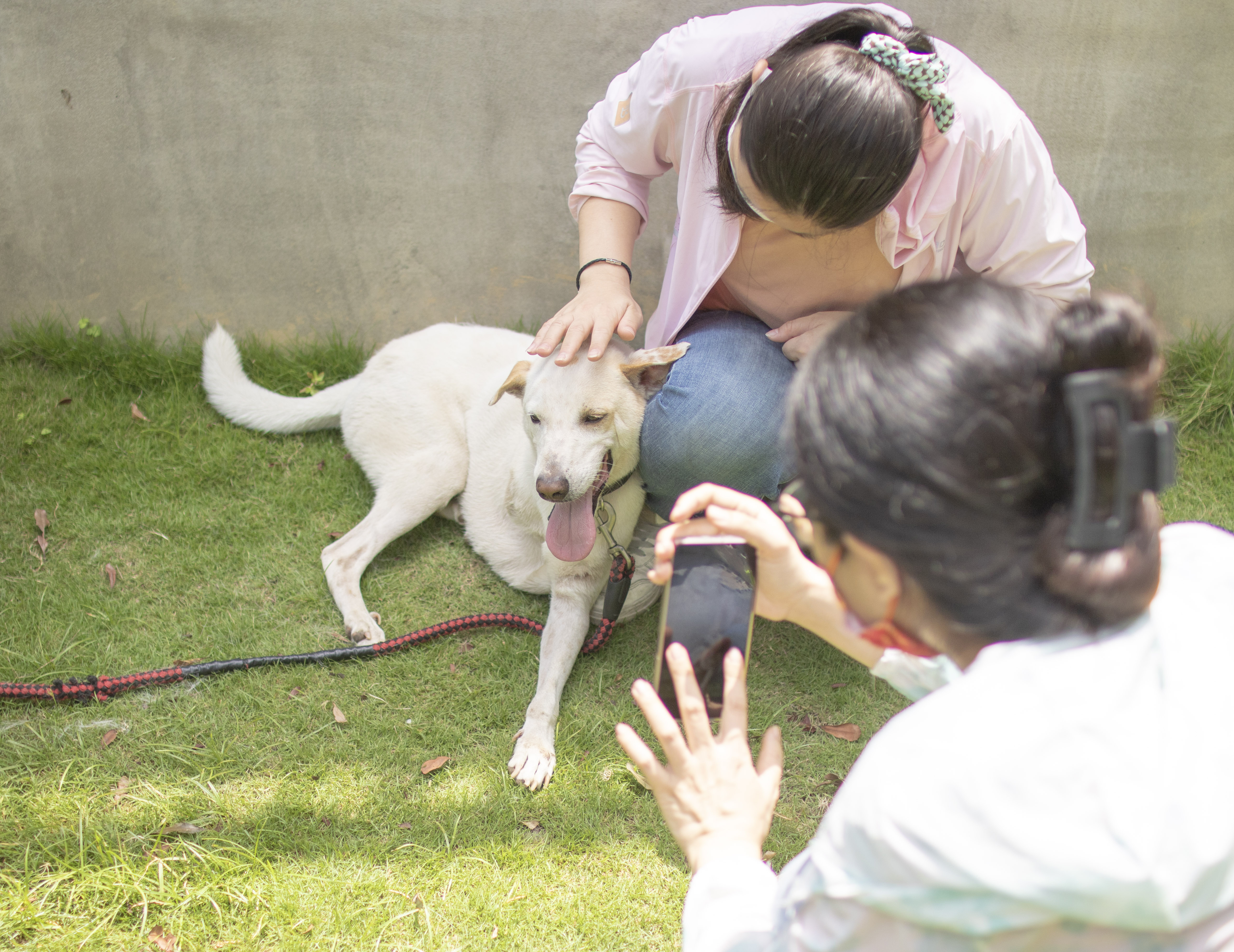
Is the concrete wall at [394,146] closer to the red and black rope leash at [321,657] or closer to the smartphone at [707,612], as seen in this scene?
the red and black rope leash at [321,657]

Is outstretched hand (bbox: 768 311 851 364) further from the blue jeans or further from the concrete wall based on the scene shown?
the concrete wall

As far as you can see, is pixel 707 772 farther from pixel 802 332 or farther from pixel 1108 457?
pixel 802 332

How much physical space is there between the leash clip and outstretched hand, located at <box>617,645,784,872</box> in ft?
4.02

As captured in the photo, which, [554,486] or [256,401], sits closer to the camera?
[554,486]

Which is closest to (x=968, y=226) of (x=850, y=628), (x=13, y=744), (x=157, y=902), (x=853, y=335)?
(x=850, y=628)

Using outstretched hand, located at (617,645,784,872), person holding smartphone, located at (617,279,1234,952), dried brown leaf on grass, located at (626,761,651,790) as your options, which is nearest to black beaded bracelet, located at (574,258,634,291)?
dried brown leaf on grass, located at (626,761,651,790)

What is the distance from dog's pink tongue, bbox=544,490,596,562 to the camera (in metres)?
2.39

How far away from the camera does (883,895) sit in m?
0.85

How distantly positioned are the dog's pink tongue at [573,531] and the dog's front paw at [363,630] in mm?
584

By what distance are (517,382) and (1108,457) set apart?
1818 millimetres

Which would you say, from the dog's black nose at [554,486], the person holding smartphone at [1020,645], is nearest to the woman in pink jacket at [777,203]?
the dog's black nose at [554,486]

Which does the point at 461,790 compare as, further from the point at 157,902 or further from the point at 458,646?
the point at 157,902

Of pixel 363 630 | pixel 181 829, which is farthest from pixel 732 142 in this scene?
pixel 181 829

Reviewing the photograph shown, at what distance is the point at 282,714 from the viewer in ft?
7.36
